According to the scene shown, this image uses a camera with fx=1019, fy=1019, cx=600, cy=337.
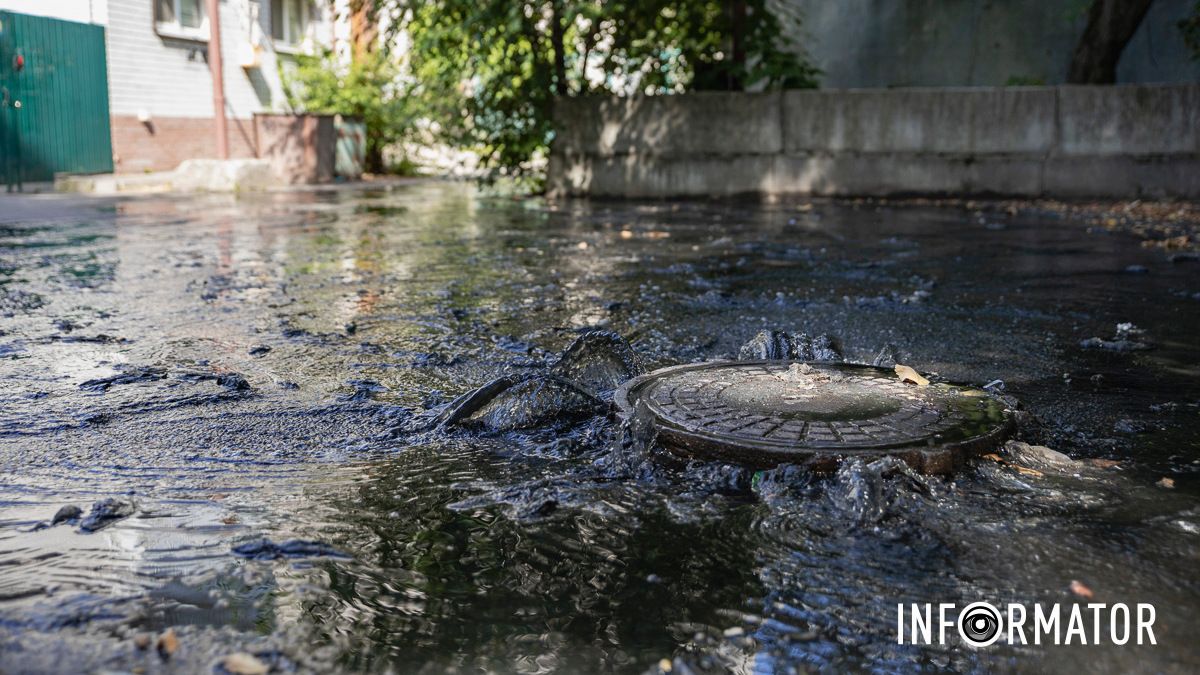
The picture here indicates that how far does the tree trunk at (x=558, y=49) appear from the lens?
41.0 ft

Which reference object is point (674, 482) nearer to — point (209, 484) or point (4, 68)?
point (209, 484)

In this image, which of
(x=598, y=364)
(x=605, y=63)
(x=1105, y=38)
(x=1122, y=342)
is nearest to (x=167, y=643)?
(x=598, y=364)

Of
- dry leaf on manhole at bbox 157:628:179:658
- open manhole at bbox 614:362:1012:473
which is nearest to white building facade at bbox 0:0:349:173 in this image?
open manhole at bbox 614:362:1012:473

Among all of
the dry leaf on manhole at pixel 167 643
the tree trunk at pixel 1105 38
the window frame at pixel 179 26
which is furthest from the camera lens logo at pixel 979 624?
the window frame at pixel 179 26

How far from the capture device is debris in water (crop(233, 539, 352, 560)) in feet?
7.09

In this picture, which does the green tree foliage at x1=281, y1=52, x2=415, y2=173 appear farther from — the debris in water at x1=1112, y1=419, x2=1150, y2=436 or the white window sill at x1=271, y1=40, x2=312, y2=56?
the debris in water at x1=1112, y1=419, x2=1150, y2=436

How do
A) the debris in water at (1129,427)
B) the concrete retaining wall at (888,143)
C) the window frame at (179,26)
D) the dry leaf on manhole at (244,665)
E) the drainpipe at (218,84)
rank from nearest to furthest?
the dry leaf on manhole at (244,665) → the debris in water at (1129,427) → the concrete retaining wall at (888,143) → the drainpipe at (218,84) → the window frame at (179,26)

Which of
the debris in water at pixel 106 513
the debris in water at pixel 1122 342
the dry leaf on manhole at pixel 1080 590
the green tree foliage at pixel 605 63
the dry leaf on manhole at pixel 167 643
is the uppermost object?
the green tree foliage at pixel 605 63

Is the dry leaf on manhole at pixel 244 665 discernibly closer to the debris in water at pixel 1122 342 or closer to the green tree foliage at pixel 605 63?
the debris in water at pixel 1122 342

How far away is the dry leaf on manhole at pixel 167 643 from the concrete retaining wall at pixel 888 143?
11.6 meters

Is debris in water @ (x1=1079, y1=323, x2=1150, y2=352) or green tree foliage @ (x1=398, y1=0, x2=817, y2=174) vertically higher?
green tree foliage @ (x1=398, y1=0, x2=817, y2=174)

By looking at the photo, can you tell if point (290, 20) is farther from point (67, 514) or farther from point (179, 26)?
point (67, 514)

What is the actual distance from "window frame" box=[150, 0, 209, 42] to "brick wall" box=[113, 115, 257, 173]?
159cm

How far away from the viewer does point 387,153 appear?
74.8 ft
